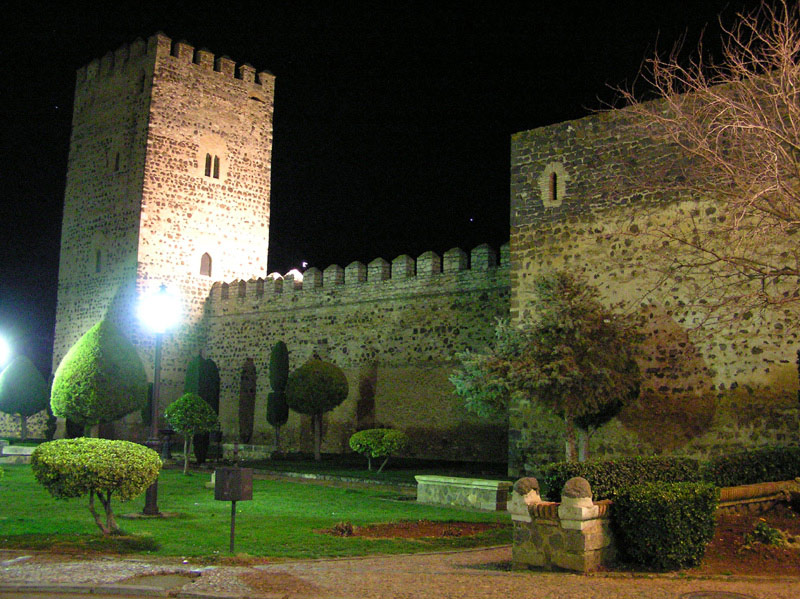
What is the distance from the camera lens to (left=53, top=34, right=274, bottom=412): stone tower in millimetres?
23781

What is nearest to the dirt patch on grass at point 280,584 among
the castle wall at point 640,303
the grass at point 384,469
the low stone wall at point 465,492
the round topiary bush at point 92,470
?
the round topiary bush at point 92,470

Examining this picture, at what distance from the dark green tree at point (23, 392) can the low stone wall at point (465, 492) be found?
18.2 m

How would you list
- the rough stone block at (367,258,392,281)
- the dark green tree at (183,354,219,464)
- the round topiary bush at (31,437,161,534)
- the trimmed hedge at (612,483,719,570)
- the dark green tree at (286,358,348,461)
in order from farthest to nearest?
1. the dark green tree at (183,354,219,464)
2. the rough stone block at (367,258,392,281)
3. the dark green tree at (286,358,348,461)
4. the round topiary bush at (31,437,161,534)
5. the trimmed hedge at (612,483,719,570)

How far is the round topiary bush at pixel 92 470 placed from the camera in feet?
25.1

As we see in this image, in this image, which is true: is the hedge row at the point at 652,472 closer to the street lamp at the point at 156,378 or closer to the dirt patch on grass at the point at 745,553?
the dirt patch on grass at the point at 745,553

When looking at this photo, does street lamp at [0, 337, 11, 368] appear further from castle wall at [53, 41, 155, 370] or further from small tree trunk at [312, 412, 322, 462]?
small tree trunk at [312, 412, 322, 462]

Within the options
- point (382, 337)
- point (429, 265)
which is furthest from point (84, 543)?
point (382, 337)

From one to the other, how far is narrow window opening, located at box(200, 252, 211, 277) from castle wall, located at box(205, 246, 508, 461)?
111 centimetres

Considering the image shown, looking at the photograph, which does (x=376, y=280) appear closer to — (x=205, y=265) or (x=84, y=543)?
(x=205, y=265)

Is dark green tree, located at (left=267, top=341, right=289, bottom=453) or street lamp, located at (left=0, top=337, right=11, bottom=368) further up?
street lamp, located at (left=0, top=337, right=11, bottom=368)

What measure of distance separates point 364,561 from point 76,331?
67.4 feet

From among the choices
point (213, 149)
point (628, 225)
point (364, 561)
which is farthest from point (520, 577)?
point (213, 149)

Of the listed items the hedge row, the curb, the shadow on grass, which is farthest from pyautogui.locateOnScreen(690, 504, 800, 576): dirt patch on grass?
the shadow on grass

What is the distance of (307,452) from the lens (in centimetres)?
2117
